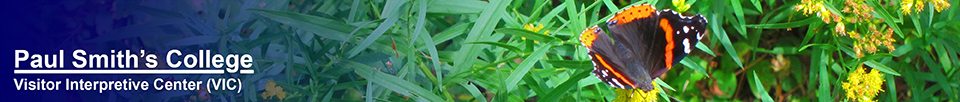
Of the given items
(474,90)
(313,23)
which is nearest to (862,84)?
(474,90)

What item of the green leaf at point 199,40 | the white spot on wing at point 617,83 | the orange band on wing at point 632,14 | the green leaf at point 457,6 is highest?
the green leaf at point 199,40

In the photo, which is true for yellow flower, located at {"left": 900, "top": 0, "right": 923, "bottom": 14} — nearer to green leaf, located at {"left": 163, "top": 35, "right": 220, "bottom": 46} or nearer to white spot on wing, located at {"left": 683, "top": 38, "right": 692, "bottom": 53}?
white spot on wing, located at {"left": 683, "top": 38, "right": 692, "bottom": 53}

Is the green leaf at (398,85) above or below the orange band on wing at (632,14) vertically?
below

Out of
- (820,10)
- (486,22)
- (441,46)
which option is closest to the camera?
(486,22)

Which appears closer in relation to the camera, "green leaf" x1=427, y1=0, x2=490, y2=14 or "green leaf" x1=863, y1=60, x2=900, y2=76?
"green leaf" x1=427, y1=0, x2=490, y2=14

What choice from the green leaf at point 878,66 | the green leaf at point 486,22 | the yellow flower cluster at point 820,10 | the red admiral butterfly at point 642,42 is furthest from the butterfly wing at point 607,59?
the green leaf at point 878,66

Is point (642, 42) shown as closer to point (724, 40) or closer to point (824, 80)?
point (724, 40)

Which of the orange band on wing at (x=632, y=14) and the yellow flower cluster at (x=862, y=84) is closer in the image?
the orange band on wing at (x=632, y=14)

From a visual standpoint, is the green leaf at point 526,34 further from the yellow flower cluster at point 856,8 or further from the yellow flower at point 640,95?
the yellow flower cluster at point 856,8

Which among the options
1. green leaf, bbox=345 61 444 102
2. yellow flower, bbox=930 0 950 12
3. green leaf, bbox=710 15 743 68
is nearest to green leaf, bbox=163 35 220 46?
green leaf, bbox=345 61 444 102
